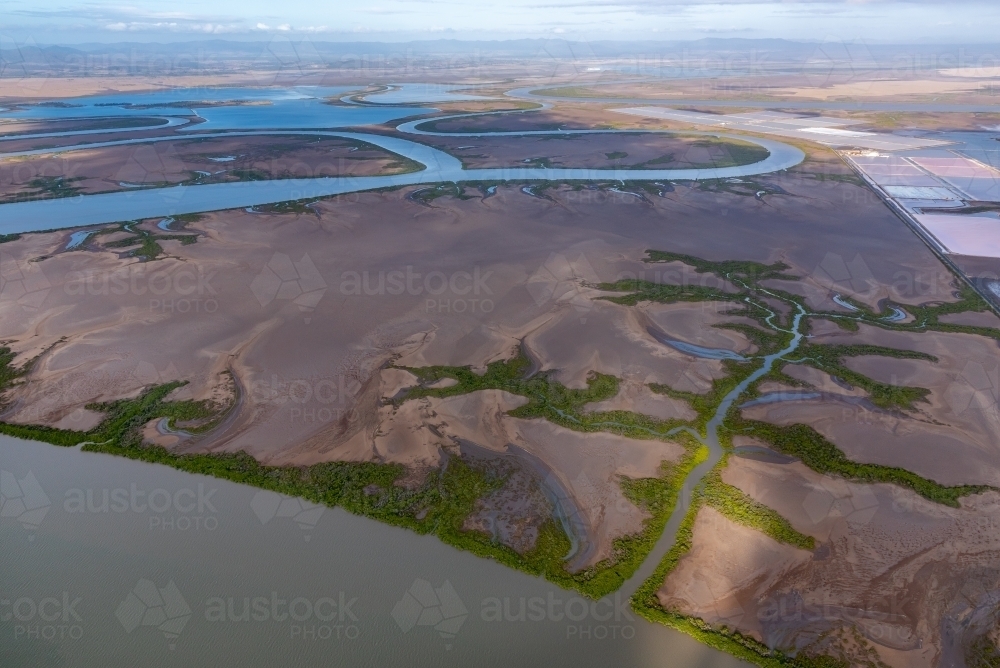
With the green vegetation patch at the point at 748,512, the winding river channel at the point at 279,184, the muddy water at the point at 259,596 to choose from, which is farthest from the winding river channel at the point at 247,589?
the winding river channel at the point at 279,184

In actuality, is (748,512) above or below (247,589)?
above

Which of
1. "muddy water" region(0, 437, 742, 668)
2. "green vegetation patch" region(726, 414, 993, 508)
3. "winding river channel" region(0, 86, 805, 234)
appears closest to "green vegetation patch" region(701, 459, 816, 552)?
"green vegetation patch" region(726, 414, 993, 508)

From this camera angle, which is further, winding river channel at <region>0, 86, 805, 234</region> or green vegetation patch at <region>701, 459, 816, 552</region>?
winding river channel at <region>0, 86, 805, 234</region>

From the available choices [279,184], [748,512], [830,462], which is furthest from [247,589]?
[279,184]

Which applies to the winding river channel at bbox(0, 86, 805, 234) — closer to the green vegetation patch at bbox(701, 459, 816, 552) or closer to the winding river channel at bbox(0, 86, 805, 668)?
the winding river channel at bbox(0, 86, 805, 668)

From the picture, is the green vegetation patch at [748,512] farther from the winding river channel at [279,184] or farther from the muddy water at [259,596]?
the winding river channel at [279,184]

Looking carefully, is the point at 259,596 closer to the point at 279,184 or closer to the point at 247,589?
the point at 247,589
